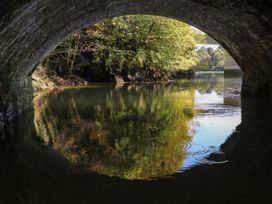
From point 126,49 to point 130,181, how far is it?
2123 centimetres

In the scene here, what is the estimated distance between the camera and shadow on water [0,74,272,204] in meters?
3.34

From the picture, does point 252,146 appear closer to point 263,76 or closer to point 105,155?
point 105,155

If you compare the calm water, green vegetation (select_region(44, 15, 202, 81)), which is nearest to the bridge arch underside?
the calm water

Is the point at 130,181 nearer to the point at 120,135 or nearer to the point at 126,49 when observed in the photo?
the point at 120,135

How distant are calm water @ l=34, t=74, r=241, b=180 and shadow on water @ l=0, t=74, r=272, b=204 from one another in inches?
6.8

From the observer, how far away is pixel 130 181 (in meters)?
3.82

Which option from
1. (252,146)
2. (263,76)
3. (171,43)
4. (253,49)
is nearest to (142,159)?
(252,146)

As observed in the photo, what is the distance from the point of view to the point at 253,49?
29.5ft

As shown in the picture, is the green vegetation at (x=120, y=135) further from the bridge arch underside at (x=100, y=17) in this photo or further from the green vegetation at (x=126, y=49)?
the green vegetation at (x=126, y=49)

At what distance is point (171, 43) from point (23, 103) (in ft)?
57.4

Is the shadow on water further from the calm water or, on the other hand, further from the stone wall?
the stone wall

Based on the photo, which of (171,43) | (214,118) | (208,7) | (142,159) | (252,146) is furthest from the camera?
(171,43)

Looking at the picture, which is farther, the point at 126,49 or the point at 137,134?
the point at 126,49

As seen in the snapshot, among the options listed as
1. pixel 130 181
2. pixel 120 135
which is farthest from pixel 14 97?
pixel 130 181
